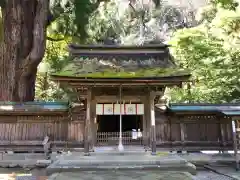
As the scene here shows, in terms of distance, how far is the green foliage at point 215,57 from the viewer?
572 inches

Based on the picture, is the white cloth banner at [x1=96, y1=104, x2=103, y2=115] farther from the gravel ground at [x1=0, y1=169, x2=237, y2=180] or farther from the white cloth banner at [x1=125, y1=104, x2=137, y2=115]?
the gravel ground at [x1=0, y1=169, x2=237, y2=180]

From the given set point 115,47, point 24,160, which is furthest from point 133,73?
point 24,160

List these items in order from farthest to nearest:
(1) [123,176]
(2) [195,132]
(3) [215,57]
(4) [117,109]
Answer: (3) [215,57] < (2) [195,132] < (4) [117,109] < (1) [123,176]

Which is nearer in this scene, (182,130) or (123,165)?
(123,165)

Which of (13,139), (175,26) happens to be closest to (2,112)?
(13,139)

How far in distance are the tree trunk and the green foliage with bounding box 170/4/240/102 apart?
29.2 feet

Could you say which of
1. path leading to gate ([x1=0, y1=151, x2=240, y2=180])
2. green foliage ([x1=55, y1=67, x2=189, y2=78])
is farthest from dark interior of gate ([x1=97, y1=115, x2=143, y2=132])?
green foliage ([x1=55, y1=67, x2=189, y2=78])

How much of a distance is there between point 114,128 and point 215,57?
722 centimetres

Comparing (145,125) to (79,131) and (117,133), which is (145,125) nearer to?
(117,133)

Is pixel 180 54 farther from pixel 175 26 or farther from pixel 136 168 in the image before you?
pixel 175 26

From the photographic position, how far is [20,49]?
11.5 metres

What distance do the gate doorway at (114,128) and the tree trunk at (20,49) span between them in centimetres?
359

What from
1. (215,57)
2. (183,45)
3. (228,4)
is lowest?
(215,57)

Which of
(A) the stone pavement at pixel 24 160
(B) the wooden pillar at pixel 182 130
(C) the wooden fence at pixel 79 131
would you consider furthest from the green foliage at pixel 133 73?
(A) the stone pavement at pixel 24 160
